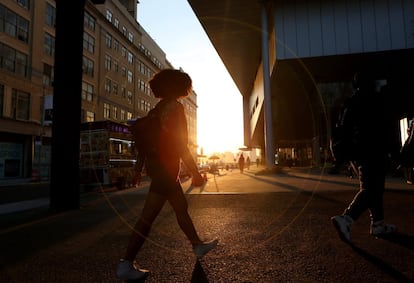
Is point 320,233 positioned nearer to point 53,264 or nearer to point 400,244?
point 400,244

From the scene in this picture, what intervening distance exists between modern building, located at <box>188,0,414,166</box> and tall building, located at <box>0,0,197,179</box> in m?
9.95

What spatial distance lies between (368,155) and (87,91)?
36614 millimetres

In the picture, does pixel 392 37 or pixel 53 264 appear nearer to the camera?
pixel 53 264

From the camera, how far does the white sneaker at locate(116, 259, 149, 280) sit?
250cm

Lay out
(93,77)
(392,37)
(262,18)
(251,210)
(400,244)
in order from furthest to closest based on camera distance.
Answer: (93,77) < (262,18) < (392,37) < (251,210) < (400,244)

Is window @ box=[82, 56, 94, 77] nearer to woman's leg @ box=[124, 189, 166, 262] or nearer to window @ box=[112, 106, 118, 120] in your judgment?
window @ box=[112, 106, 118, 120]

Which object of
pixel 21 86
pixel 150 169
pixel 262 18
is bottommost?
pixel 150 169

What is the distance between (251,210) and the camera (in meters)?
5.91

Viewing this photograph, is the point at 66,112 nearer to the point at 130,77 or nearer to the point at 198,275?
the point at 198,275

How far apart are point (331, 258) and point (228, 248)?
1028 millimetres

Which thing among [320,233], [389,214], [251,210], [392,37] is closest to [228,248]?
[320,233]

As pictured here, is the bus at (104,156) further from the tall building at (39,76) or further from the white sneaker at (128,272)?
the white sneaker at (128,272)

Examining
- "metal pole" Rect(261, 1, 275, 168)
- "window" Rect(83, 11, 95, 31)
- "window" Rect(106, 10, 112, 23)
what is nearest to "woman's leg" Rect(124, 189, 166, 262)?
"metal pole" Rect(261, 1, 275, 168)

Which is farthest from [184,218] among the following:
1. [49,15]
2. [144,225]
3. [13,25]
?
[49,15]
